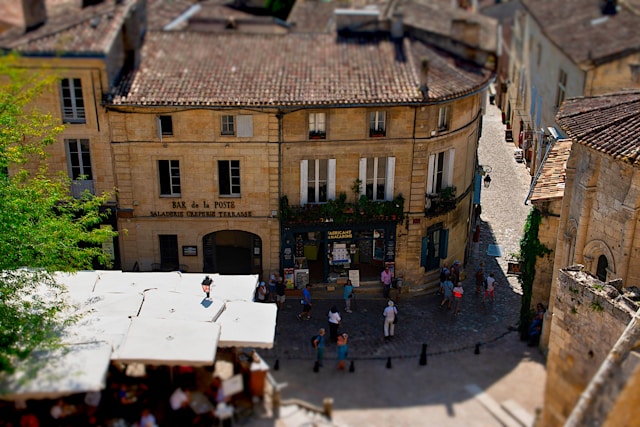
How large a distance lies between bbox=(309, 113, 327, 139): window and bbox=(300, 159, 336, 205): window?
951mm

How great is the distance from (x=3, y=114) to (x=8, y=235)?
3.30m

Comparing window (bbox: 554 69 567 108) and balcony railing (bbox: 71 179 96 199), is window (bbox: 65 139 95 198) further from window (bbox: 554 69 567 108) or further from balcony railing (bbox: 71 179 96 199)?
window (bbox: 554 69 567 108)

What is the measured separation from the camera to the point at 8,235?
20.8 metres

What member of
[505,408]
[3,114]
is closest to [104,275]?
[3,114]

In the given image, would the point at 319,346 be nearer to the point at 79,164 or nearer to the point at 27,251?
the point at 27,251

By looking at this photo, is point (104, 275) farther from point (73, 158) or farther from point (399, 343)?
point (399, 343)

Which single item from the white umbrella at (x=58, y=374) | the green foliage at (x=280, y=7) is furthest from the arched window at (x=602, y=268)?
the green foliage at (x=280, y=7)

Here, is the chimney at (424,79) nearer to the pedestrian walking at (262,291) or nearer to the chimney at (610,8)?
the pedestrian walking at (262,291)

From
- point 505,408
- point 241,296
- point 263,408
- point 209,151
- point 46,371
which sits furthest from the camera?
point 209,151

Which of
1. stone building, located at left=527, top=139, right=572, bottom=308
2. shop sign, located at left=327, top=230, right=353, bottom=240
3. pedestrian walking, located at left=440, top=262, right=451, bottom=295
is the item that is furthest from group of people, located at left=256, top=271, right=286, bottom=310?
stone building, located at left=527, top=139, right=572, bottom=308

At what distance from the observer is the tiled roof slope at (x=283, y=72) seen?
28.8m

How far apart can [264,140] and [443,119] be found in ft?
22.7

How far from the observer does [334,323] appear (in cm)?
2736

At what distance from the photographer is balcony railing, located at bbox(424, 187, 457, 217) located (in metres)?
30.9
